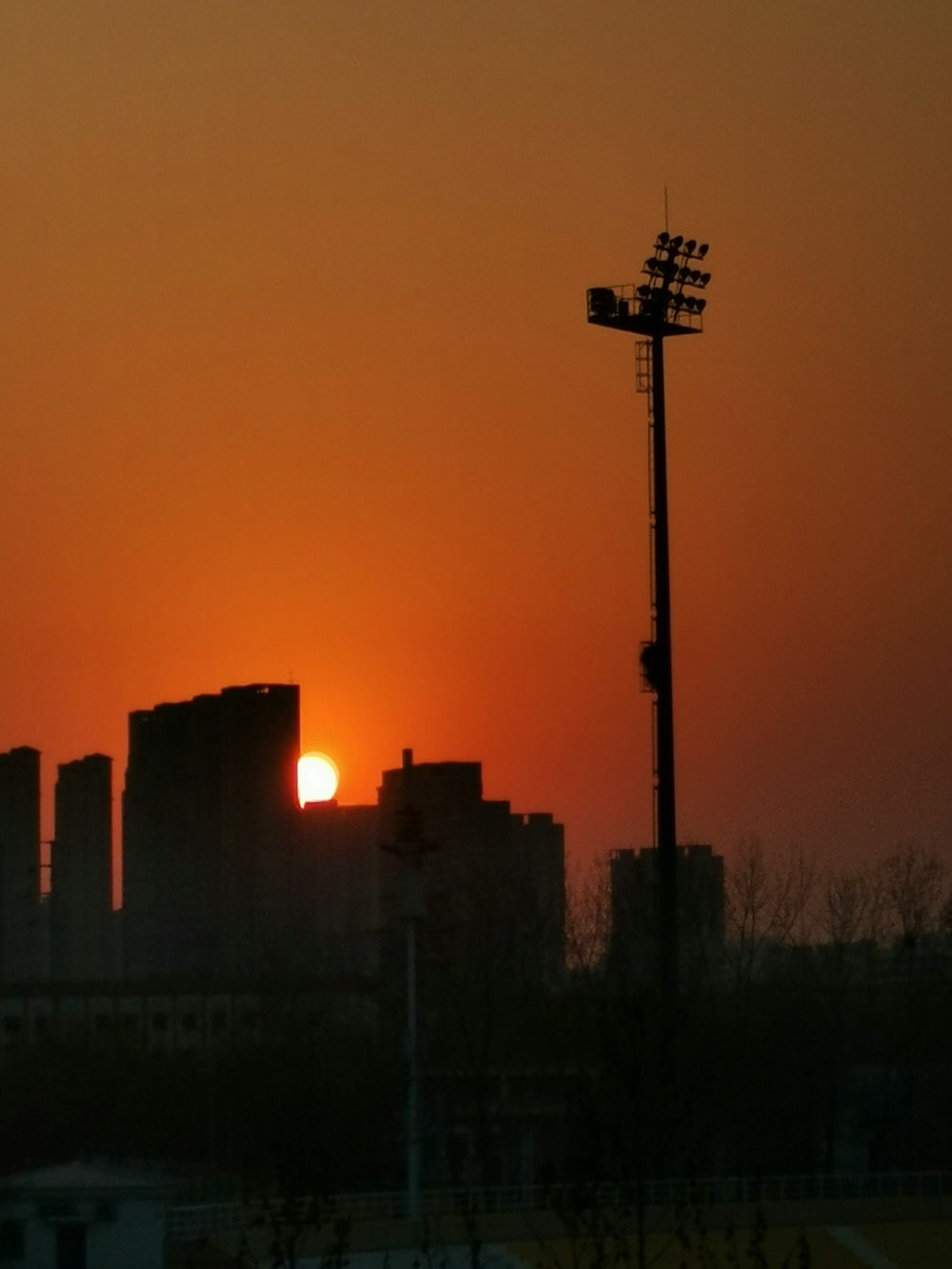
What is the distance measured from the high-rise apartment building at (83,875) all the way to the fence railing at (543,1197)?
85.8m

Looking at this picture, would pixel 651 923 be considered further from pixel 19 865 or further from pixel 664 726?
pixel 19 865

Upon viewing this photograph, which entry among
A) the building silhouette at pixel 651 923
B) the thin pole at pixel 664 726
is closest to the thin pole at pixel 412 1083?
the thin pole at pixel 664 726

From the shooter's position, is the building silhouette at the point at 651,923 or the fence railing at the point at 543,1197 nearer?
the fence railing at the point at 543,1197

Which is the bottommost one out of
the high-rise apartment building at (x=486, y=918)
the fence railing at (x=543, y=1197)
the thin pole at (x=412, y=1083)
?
the fence railing at (x=543, y=1197)

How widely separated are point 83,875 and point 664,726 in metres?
89.8

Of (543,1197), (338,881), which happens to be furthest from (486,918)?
(338,881)

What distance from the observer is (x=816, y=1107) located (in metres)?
53.4

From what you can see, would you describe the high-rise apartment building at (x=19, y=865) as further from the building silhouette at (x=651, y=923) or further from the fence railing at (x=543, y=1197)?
the fence railing at (x=543, y=1197)

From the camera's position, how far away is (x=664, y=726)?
1939 inches

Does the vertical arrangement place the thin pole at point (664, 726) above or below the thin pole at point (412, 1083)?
above

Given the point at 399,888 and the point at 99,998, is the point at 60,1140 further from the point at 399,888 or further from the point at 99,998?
the point at 99,998

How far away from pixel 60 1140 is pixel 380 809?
216 feet

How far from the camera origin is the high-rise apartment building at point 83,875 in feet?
424

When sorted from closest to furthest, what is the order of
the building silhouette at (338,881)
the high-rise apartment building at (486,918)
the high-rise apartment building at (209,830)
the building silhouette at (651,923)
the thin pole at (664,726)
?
1. the thin pole at (664,726)
2. the high-rise apartment building at (486,918)
3. the building silhouette at (651,923)
4. the building silhouette at (338,881)
5. the high-rise apartment building at (209,830)
